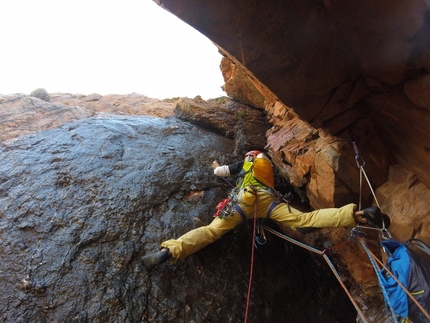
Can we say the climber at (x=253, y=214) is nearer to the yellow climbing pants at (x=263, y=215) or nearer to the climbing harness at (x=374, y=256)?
the yellow climbing pants at (x=263, y=215)

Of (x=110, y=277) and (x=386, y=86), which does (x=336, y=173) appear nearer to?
(x=386, y=86)

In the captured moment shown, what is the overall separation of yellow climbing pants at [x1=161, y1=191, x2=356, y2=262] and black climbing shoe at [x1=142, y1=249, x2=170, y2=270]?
0.10m

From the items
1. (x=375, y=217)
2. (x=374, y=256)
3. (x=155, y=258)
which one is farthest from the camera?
(x=155, y=258)

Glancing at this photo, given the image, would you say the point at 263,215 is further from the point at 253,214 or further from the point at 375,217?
the point at 375,217

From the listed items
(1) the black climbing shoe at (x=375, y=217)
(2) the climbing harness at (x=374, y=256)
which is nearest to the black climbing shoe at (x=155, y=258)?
(2) the climbing harness at (x=374, y=256)

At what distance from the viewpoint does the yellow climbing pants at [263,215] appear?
4.22m

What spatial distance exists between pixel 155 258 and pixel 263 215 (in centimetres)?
207

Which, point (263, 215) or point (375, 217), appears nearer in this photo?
point (375, 217)

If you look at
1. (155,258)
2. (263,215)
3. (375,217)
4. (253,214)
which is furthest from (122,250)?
(375,217)

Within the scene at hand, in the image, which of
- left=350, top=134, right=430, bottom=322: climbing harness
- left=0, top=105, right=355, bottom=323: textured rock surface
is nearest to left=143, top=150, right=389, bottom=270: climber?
left=350, top=134, right=430, bottom=322: climbing harness

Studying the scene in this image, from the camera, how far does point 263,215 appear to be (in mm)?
5203

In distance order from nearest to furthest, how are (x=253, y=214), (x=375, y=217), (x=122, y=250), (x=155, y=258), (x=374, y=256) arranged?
(x=374, y=256) < (x=375, y=217) < (x=155, y=258) < (x=122, y=250) < (x=253, y=214)

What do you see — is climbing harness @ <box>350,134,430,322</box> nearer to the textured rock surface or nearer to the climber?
the climber

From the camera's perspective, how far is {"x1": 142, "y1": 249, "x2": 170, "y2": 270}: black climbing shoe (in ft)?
13.9
